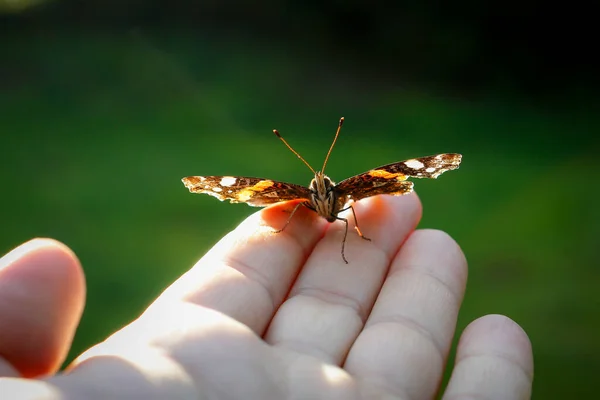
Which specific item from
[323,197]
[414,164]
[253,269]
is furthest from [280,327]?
[414,164]

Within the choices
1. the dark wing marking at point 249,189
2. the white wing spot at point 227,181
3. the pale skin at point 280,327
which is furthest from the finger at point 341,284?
the white wing spot at point 227,181

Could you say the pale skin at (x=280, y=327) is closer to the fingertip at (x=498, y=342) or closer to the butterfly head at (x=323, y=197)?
the fingertip at (x=498, y=342)

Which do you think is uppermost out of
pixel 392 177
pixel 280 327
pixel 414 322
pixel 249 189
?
pixel 392 177

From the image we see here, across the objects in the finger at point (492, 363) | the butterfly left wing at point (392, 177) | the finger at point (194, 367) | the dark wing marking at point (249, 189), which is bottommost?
the finger at point (194, 367)

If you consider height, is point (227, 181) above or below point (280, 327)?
above

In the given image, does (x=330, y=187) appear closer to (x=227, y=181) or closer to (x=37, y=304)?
(x=227, y=181)

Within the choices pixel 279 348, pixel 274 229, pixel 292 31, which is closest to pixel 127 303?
pixel 274 229
